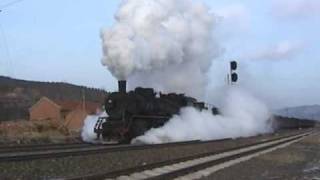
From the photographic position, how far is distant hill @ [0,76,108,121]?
386 ft

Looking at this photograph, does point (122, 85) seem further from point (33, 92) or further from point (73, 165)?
point (33, 92)

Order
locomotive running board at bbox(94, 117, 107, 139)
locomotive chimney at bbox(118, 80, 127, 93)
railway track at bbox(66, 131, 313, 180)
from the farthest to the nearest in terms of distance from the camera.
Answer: locomotive chimney at bbox(118, 80, 127, 93), locomotive running board at bbox(94, 117, 107, 139), railway track at bbox(66, 131, 313, 180)

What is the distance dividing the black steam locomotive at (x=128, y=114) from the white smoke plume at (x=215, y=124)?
2.19 ft

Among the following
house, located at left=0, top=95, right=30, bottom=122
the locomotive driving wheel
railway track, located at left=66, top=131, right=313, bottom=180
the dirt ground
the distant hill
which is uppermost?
the distant hill

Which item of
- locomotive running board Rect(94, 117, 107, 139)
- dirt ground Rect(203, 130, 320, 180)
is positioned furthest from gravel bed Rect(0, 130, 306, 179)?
locomotive running board Rect(94, 117, 107, 139)

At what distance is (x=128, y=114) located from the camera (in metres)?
30.8

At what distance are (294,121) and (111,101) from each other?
61.0 m

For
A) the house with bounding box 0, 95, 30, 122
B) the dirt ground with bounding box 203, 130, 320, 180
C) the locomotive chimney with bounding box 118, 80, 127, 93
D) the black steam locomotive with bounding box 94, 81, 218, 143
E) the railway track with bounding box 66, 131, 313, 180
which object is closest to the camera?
the railway track with bounding box 66, 131, 313, 180

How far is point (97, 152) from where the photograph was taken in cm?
2125

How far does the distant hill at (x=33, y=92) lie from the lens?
118 m

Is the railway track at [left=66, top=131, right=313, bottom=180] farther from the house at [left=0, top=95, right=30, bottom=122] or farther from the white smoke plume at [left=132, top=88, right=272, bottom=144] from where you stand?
the house at [left=0, top=95, right=30, bottom=122]

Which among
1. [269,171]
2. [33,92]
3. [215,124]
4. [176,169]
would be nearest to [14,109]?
[33,92]

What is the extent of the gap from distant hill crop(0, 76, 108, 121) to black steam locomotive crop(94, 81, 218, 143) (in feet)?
245

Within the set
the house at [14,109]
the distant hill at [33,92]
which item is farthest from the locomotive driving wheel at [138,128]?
the distant hill at [33,92]
